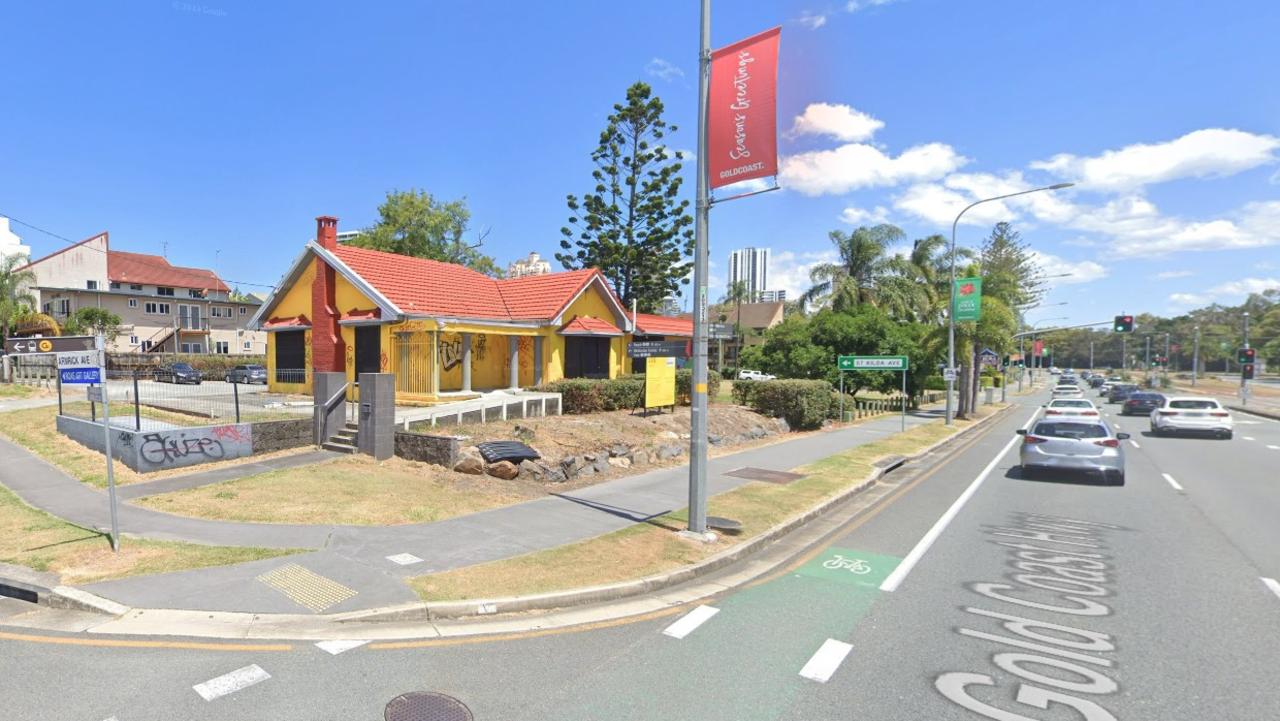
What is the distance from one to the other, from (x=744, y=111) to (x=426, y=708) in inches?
264

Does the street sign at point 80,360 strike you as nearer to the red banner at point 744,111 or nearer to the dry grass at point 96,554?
the dry grass at point 96,554

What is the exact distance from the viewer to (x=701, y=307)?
7.87 m

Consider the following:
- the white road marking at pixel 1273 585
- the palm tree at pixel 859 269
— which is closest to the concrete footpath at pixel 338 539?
the white road marking at pixel 1273 585

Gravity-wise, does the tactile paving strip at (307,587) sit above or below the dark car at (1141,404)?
above

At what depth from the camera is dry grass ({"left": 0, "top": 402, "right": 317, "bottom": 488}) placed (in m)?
11.4

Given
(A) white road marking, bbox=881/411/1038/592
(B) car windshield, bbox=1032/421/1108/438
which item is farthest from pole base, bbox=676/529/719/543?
(B) car windshield, bbox=1032/421/1108/438

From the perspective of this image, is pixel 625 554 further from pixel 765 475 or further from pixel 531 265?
pixel 531 265

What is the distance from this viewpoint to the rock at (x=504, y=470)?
38.4ft

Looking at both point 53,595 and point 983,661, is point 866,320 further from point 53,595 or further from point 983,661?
point 53,595

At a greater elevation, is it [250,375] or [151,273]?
[151,273]

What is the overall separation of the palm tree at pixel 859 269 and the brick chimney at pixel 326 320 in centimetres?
3006

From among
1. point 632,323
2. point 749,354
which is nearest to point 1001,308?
point 749,354

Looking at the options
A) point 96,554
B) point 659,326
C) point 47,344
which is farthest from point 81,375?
point 47,344

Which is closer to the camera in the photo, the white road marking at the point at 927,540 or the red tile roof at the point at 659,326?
the white road marking at the point at 927,540
